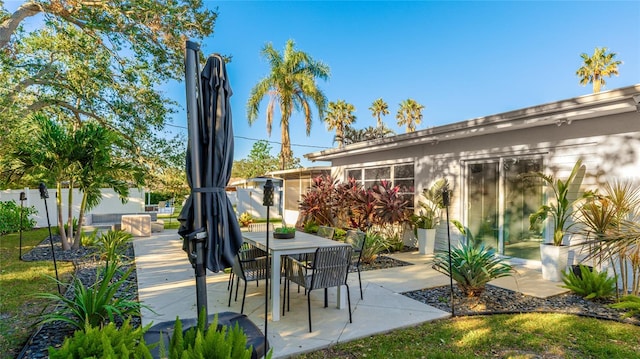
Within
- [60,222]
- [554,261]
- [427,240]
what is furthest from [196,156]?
[60,222]

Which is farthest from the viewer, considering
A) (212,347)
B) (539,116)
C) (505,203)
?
(505,203)

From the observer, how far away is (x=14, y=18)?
7.24 metres

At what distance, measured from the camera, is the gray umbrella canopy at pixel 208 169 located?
254 cm

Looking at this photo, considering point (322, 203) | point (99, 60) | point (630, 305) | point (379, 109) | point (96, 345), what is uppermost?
point (379, 109)

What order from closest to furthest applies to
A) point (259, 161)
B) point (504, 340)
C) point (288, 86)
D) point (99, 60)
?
point (504, 340) → point (99, 60) → point (288, 86) → point (259, 161)

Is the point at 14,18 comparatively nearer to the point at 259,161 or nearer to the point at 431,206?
the point at 431,206

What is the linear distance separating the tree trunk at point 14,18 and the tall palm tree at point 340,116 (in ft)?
67.7

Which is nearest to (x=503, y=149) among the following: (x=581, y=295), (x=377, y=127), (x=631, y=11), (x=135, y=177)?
(x=581, y=295)

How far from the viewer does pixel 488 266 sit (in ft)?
15.7

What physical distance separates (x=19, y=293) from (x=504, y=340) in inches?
266

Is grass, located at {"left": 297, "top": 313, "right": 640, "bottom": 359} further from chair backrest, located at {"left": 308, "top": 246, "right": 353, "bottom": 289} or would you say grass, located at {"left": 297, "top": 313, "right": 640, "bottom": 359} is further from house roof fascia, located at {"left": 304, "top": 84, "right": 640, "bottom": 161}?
house roof fascia, located at {"left": 304, "top": 84, "right": 640, "bottom": 161}

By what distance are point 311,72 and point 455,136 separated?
12.1 meters

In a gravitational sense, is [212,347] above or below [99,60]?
below

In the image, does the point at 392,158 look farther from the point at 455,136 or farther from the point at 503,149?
the point at 503,149
